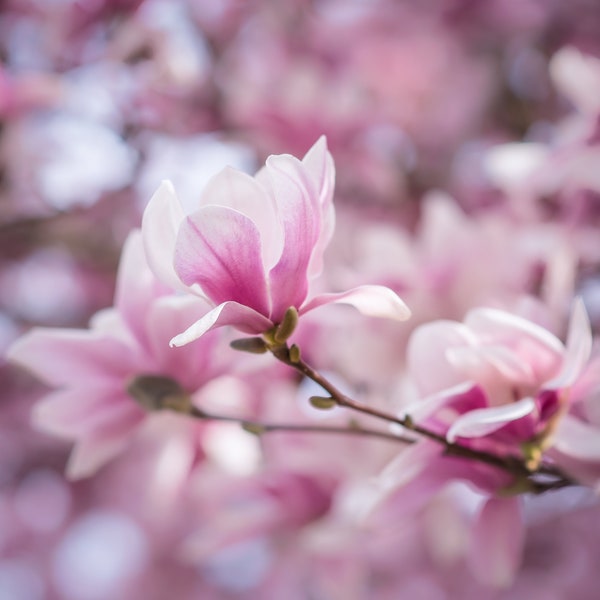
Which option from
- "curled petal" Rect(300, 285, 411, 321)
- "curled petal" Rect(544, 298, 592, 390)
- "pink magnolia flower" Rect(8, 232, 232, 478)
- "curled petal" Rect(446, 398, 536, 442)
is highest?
"curled petal" Rect(300, 285, 411, 321)

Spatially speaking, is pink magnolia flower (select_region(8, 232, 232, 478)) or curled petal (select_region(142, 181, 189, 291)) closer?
curled petal (select_region(142, 181, 189, 291))

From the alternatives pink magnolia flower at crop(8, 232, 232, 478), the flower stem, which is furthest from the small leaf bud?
pink magnolia flower at crop(8, 232, 232, 478)

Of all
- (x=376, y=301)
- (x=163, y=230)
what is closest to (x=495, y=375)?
(x=376, y=301)

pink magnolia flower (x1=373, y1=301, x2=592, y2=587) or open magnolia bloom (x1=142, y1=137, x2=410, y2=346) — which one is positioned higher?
open magnolia bloom (x1=142, y1=137, x2=410, y2=346)

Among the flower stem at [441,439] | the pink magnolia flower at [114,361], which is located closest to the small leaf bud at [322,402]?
the flower stem at [441,439]

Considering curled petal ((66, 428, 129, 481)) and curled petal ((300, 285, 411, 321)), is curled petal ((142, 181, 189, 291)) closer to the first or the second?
curled petal ((300, 285, 411, 321))

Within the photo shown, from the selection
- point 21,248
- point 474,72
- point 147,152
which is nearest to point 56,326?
point 21,248

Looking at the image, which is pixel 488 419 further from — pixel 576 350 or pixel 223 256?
pixel 223 256
